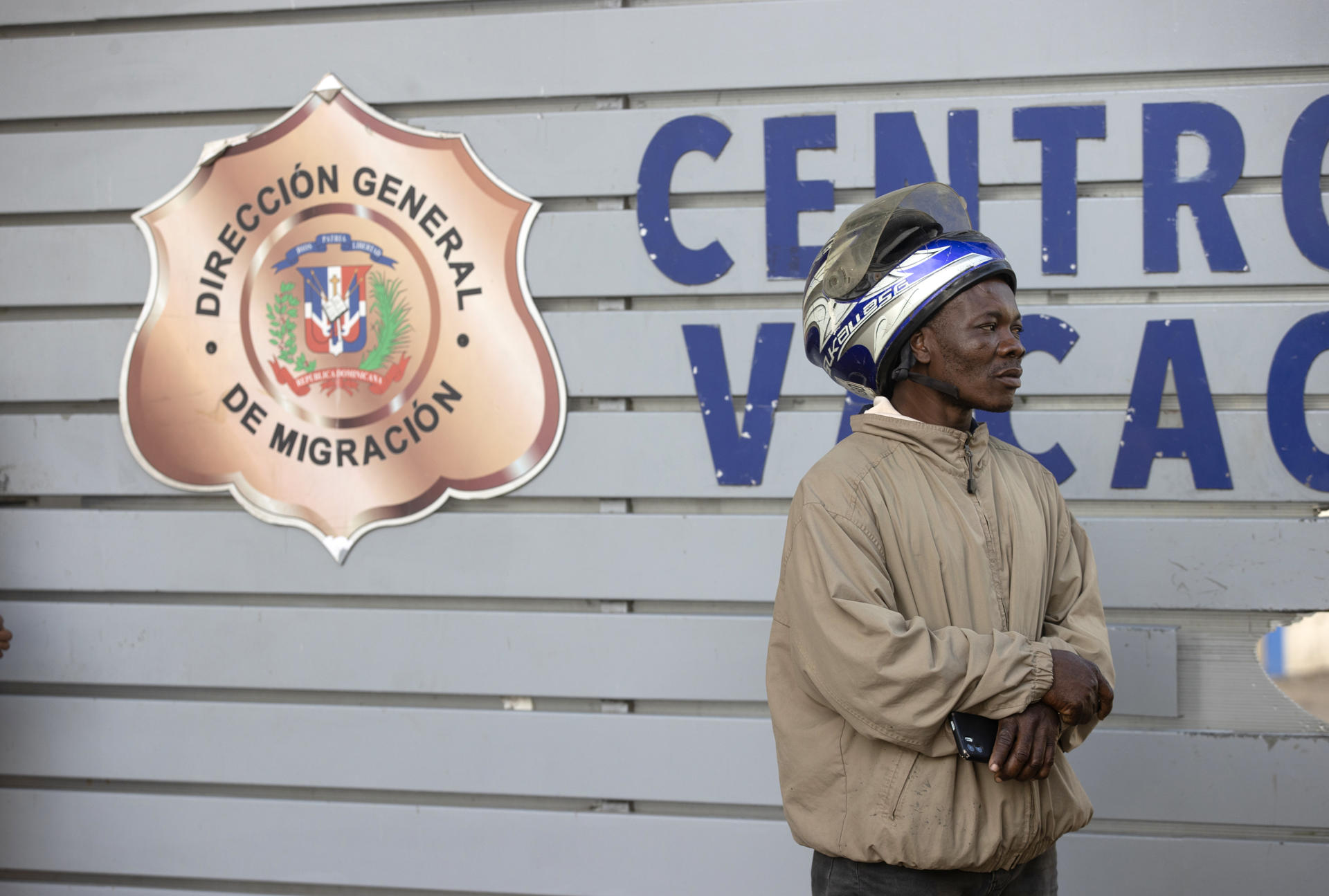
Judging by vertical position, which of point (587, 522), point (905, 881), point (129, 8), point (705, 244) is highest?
point (129, 8)

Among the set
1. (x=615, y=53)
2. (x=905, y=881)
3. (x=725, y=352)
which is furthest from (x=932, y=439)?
(x=615, y=53)

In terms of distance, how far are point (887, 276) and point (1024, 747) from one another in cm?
95

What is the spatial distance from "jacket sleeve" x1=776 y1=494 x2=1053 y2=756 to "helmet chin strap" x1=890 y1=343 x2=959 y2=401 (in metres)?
0.35

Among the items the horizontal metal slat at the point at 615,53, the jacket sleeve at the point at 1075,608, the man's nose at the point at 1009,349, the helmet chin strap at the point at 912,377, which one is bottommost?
the jacket sleeve at the point at 1075,608

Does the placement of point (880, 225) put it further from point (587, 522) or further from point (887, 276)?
point (587, 522)

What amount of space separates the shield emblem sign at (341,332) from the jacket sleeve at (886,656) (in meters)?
1.48

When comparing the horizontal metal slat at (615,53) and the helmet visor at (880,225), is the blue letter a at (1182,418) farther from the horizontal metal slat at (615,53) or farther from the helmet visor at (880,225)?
the helmet visor at (880,225)

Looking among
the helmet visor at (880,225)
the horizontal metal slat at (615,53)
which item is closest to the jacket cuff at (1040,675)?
the helmet visor at (880,225)

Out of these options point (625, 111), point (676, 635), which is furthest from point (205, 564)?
point (625, 111)

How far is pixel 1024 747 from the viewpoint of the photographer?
5.72ft

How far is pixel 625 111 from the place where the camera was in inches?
123

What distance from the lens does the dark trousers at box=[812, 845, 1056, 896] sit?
1.87 meters

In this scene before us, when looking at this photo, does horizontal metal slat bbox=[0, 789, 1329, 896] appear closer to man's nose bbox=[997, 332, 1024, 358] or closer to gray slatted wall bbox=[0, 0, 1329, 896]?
gray slatted wall bbox=[0, 0, 1329, 896]

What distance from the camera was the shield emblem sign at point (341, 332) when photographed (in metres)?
3.18
